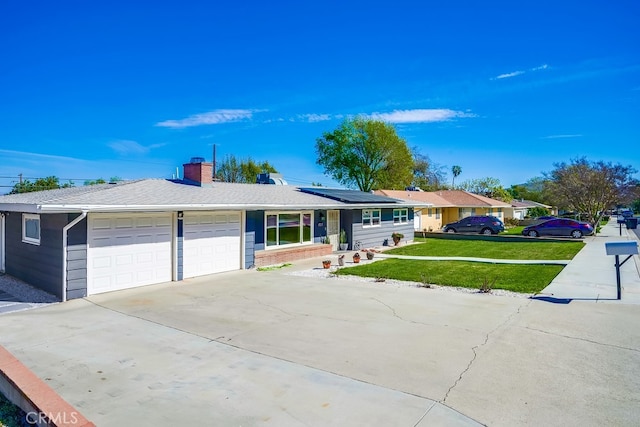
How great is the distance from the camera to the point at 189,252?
1348 cm

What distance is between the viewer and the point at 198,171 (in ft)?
57.5

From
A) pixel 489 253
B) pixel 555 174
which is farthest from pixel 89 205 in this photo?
pixel 555 174

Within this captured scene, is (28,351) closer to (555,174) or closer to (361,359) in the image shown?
(361,359)

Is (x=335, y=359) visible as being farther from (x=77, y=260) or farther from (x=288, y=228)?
(x=288, y=228)

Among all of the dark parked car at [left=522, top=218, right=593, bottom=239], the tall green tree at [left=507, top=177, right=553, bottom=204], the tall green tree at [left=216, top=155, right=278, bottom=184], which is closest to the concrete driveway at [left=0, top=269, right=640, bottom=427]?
the dark parked car at [left=522, top=218, right=593, bottom=239]

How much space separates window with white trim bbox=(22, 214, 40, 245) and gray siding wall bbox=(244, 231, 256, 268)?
653 centimetres

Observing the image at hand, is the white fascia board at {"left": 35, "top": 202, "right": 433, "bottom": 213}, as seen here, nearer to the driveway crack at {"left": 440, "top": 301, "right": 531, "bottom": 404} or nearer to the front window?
the front window

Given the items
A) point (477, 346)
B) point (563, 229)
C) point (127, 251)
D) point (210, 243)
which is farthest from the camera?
point (563, 229)

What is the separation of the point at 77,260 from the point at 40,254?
5.80 feet

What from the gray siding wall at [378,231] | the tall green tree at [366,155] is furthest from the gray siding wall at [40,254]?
the tall green tree at [366,155]

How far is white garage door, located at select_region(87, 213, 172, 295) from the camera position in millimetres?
10922

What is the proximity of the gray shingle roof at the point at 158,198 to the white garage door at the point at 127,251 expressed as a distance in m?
0.53

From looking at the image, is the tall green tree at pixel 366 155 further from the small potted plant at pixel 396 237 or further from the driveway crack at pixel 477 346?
the driveway crack at pixel 477 346

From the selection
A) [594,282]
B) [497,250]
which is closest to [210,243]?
[594,282]
